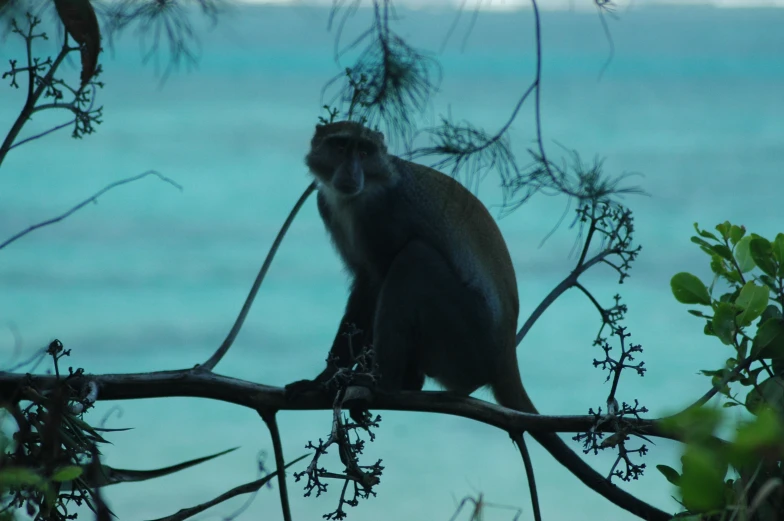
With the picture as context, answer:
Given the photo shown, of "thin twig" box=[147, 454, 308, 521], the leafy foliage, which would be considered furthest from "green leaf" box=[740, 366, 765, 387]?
"thin twig" box=[147, 454, 308, 521]

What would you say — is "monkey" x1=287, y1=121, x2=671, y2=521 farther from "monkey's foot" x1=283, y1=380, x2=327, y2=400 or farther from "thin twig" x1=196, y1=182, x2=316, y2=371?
"thin twig" x1=196, y1=182, x2=316, y2=371

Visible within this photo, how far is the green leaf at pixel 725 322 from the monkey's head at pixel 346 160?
7.14 ft

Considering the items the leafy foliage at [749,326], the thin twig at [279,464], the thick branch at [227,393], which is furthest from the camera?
the thin twig at [279,464]

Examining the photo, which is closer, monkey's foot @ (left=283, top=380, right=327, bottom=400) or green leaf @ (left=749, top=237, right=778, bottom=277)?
green leaf @ (left=749, top=237, right=778, bottom=277)

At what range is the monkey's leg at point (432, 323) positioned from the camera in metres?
4.01

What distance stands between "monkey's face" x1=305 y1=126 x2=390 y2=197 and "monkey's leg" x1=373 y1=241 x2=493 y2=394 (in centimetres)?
44

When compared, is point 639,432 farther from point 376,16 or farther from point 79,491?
point 79,491

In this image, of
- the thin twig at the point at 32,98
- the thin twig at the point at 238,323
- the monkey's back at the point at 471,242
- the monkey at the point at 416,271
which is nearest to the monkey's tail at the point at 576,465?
the monkey at the point at 416,271

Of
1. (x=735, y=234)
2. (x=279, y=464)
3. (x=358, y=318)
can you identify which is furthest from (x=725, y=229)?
(x=358, y=318)

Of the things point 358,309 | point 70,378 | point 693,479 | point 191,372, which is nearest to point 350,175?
point 358,309

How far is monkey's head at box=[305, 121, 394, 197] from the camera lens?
4363 mm

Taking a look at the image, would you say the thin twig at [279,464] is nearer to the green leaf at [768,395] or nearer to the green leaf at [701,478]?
the green leaf at [768,395]

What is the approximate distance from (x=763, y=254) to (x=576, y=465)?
42.7 inches

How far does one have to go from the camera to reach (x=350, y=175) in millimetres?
4352
